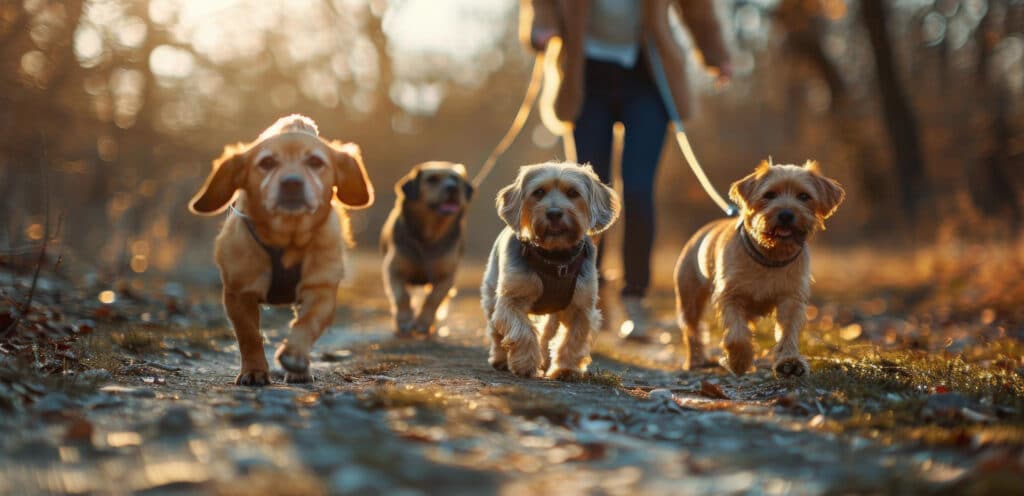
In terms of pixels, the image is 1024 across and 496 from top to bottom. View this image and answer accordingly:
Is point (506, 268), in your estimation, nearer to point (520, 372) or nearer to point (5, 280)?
point (520, 372)

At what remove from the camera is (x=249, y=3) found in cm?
2731

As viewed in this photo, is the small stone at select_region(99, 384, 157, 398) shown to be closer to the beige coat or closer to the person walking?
the person walking

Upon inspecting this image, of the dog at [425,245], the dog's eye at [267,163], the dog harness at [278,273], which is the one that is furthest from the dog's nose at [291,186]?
the dog at [425,245]

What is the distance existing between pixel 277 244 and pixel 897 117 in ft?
49.8

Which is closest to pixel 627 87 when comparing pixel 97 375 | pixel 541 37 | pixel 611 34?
pixel 611 34

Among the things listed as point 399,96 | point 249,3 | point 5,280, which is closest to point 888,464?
point 5,280

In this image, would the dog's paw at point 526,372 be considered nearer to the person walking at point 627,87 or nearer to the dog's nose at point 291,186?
the dog's nose at point 291,186

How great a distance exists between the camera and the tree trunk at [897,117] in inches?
678

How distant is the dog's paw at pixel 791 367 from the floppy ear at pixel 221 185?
3.10 m

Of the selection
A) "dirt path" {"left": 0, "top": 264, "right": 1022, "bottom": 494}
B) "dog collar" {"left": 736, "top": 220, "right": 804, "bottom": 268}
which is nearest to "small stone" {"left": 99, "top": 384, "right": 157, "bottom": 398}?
"dirt path" {"left": 0, "top": 264, "right": 1022, "bottom": 494}

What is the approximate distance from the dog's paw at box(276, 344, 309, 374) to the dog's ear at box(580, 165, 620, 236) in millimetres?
1835

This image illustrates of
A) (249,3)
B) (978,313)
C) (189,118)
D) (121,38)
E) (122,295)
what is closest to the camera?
(122,295)

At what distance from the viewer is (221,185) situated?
16.2 feet

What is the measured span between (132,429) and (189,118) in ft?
66.5
